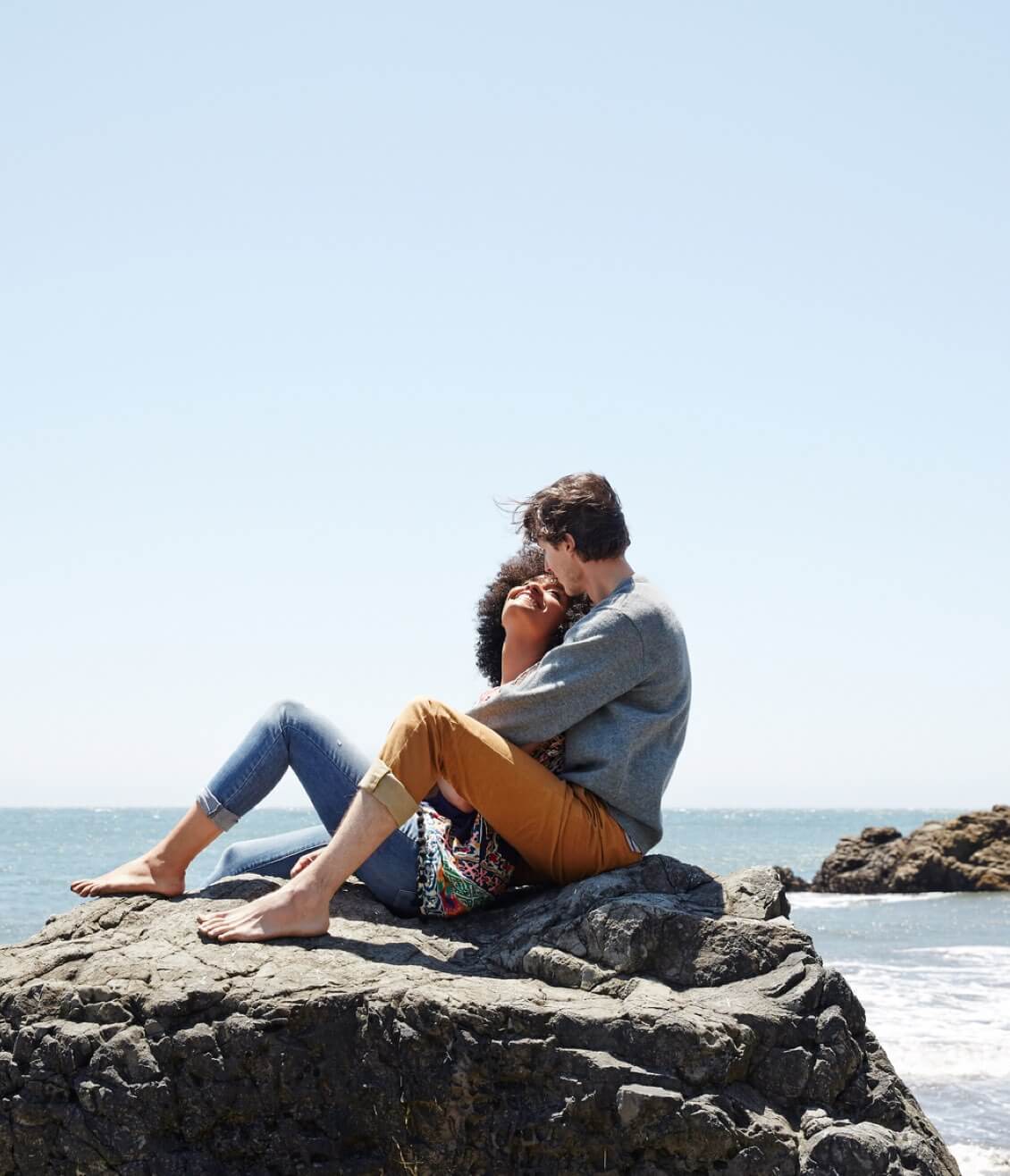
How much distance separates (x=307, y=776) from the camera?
17.4ft

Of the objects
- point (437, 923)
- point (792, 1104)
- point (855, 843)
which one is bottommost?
point (855, 843)

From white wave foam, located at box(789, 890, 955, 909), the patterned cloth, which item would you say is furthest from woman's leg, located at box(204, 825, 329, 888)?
white wave foam, located at box(789, 890, 955, 909)

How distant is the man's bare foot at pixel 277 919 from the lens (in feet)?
15.6

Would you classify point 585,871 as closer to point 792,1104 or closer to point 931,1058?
point 792,1104

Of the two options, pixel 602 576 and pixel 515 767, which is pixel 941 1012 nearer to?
pixel 602 576

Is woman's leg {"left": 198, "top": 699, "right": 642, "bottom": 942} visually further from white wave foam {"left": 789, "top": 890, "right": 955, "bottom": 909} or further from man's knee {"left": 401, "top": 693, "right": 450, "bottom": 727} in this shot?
white wave foam {"left": 789, "top": 890, "right": 955, "bottom": 909}

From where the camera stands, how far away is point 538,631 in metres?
5.22

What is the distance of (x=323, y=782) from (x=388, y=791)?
2.20ft

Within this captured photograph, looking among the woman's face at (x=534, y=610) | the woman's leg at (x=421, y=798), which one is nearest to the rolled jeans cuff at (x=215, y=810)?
the woman's leg at (x=421, y=798)

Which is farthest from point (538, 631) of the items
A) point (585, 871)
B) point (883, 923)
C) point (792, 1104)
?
point (883, 923)

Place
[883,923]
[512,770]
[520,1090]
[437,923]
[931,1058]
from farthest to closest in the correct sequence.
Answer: [883,923], [931,1058], [437,923], [512,770], [520,1090]

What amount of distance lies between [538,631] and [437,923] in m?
1.24

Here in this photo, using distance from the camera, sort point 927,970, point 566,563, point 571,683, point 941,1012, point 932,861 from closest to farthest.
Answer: point 571,683, point 566,563, point 941,1012, point 927,970, point 932,861

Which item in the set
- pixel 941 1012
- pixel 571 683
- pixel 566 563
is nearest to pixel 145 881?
pixel 571 683
